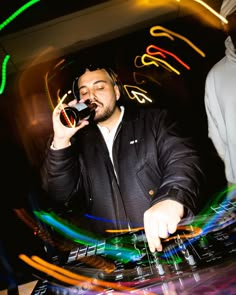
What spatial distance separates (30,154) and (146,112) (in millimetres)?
4817

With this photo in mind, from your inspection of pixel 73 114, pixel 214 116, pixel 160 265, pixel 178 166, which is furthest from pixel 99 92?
pixel 160 265

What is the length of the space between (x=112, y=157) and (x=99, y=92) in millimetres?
612

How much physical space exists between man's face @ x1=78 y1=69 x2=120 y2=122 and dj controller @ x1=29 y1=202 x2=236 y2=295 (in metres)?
1.19

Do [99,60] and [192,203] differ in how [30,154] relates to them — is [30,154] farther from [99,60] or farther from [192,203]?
[192,203]

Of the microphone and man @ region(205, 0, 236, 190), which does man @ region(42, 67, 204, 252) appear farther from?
man @ region(205, 0, 236, 190)

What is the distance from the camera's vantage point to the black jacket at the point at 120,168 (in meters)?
1.91

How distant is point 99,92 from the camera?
7.45ft

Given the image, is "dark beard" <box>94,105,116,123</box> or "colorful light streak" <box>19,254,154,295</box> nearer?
"colorful light streak" <box>19,254,154,295</box>

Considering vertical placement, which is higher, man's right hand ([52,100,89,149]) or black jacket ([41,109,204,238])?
man's right hand ([52,100,89,149])

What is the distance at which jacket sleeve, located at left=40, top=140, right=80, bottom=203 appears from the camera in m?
1.88

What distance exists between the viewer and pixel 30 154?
20.9 ft

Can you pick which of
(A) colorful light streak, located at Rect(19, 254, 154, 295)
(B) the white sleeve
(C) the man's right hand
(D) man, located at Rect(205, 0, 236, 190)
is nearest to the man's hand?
(A) colorful light streak, located at Rect(19, 254, 154, 295)

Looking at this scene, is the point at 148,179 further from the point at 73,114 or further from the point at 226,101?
the point at 226,101

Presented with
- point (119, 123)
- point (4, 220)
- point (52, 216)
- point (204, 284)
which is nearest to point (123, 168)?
point (119, 123)
